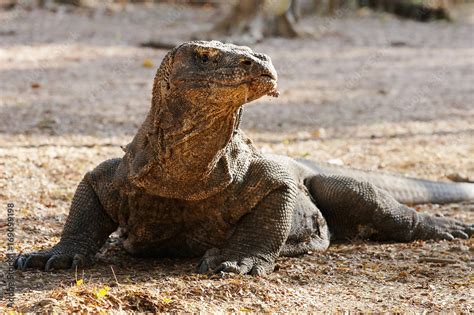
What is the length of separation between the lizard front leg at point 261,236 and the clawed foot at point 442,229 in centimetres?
142

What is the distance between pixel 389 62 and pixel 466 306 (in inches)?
462

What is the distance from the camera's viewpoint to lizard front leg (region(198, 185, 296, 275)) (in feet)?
15.5

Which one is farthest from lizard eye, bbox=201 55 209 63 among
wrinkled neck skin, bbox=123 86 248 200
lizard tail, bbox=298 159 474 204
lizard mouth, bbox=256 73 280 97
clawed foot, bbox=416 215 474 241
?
clawed foot, bbox=416 215 474 241

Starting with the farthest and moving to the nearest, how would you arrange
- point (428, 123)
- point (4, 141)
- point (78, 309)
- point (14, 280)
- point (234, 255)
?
point (428, 123) → point (4, 141) → point (234, 255) → point (14, 280) → point (78, 309)

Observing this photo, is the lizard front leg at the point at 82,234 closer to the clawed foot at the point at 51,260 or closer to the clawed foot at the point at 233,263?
the clawed foot at the point at 51,260

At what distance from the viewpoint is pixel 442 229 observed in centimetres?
606

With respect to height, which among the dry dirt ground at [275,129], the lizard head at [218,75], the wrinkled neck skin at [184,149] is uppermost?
the lizard head at [218,75]

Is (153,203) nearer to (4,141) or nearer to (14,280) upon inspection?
(14,280)

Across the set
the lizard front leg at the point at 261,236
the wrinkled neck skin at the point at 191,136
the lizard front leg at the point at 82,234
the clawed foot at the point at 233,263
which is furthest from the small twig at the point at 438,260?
the lizard front leg at the point at 82,234

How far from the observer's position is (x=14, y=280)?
4.42 metres

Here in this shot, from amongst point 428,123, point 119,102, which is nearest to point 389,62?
point 428,123

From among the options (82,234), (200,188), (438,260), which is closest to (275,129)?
(438,260)

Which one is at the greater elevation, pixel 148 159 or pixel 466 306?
pixel 148 159

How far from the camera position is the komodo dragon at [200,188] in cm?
419
